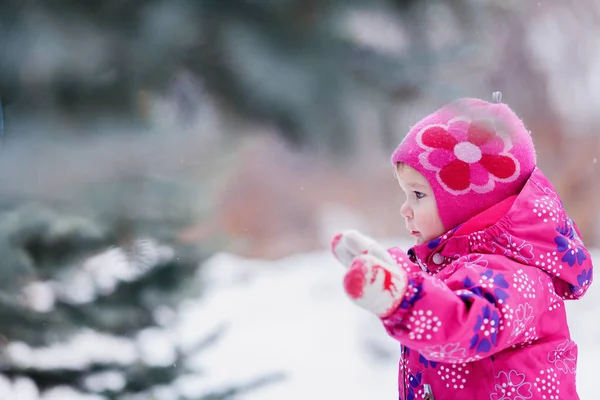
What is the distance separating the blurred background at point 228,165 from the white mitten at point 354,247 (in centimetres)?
8

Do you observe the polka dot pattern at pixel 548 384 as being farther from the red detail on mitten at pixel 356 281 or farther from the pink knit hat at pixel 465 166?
the red detail on mitten at pixel 356 281

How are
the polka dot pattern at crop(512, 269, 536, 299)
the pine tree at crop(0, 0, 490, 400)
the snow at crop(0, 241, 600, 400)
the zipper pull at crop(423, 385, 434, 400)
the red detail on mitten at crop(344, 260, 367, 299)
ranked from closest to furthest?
1. the pine tree at crop(0, 0, 490, 400)
2. the red detail on mitten at crop(344, 260, 367, 299)
3. the polka dot pattern at crop(512, 269, 536, 299)
4. the zipper pull at crop(423, 385, 434, 400)
5. the snow at crop(0, 241, 600, 400)

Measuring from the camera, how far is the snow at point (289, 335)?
153 cm

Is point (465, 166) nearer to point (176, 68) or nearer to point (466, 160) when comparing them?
point (466, 160)

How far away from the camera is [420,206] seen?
0.94m

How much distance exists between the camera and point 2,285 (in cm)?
102

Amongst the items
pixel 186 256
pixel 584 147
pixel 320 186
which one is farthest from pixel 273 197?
pixel 584 147

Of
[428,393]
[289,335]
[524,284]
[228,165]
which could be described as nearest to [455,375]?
[428,393]

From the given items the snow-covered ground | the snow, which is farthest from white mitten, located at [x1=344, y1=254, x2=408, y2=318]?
the snow-covered ground

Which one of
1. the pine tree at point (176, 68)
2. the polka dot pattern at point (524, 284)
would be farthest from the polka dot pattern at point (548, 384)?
the pine tree at point (176, 68)

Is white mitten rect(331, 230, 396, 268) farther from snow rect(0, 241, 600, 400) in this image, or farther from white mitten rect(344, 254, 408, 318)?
snow rect(0, 241, 600, 400)

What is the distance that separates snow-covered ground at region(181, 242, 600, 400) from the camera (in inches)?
65.1

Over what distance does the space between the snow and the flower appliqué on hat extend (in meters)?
0.68

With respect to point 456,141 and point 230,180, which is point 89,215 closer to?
point 456,141
